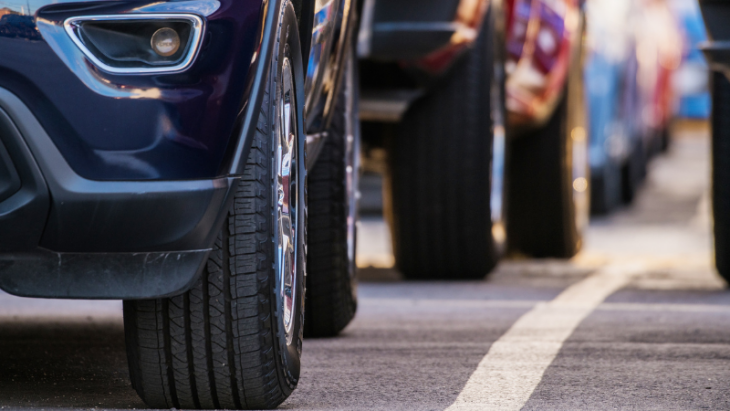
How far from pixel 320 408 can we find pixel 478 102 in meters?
3.26

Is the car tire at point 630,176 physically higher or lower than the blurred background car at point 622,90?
lower

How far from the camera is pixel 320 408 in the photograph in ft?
8.54

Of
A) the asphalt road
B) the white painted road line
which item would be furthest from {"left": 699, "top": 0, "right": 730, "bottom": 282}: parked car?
the white painted road line

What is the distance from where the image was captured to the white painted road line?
272cm

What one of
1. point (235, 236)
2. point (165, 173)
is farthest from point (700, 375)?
point (165, 173)

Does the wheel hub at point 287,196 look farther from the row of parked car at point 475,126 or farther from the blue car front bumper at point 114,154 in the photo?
the row of parked car at point 475,126

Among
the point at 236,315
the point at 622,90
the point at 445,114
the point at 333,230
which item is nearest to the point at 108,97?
the point at 236,315

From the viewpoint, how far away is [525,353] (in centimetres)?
343

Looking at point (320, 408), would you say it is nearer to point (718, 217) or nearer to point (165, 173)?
point (165, 173)

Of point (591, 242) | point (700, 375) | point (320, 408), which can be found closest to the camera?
point (320, 408)

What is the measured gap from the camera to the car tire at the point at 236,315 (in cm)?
236

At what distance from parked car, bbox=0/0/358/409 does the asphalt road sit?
286 mm

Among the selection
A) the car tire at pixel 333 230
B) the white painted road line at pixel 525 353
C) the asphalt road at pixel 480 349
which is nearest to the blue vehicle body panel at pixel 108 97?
the asphalt road at pixel 480 349

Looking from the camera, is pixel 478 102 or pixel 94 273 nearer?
pixel 94 273
